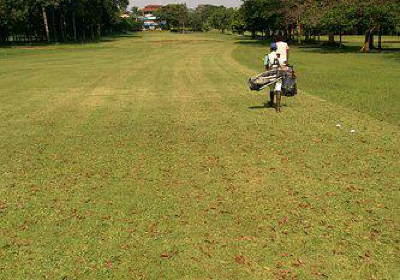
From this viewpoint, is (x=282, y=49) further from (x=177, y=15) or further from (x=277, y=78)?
(x=177, y=15)

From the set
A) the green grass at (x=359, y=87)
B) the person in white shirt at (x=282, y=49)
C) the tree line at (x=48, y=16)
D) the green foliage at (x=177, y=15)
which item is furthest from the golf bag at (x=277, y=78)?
the green foliage at (x=177, y=15)

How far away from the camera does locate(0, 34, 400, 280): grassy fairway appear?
4.30 m

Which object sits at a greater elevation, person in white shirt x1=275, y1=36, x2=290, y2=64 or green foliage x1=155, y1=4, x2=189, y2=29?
green foliage x1=155, y1=4, x2=189, y2=29

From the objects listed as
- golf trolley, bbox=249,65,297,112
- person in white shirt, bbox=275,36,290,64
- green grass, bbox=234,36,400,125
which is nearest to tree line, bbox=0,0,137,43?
green grass, bbox=234,36,400,125

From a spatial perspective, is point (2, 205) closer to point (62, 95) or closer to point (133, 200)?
point (133, 200)

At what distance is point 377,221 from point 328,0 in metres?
41.7

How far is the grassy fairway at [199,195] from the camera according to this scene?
14.1ft

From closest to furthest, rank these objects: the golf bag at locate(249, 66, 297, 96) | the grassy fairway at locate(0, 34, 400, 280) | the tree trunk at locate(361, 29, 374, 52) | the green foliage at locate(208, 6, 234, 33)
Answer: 1. the grassy fairway at locate(0, 34, 400, 280)
2. the golf bag at locate(249, 66, 297, 96)
3. the tree trunk at locate(361, 29, 374, 52)
4. the green foliage at locate(208, 6, 234, 33)

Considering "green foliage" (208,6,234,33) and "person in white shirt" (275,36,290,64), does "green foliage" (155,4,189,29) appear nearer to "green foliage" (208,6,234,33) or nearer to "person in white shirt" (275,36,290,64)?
"green foliage" (208,6,234,33)

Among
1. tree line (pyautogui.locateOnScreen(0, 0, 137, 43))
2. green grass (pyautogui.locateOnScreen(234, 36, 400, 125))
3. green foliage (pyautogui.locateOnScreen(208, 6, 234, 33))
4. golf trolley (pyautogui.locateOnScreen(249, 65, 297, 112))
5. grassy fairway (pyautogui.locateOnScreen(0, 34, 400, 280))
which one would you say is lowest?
grassy fairway (pyautogui.locateOnScreen(0, 34, 400, 280))

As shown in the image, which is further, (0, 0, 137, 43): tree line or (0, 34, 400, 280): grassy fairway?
(0, 0, 137, 43): tree line

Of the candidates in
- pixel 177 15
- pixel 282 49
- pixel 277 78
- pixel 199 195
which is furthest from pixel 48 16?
pixel 177 15

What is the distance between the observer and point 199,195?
6.04 meters

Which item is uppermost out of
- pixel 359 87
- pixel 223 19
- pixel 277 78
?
pixel 223 19
